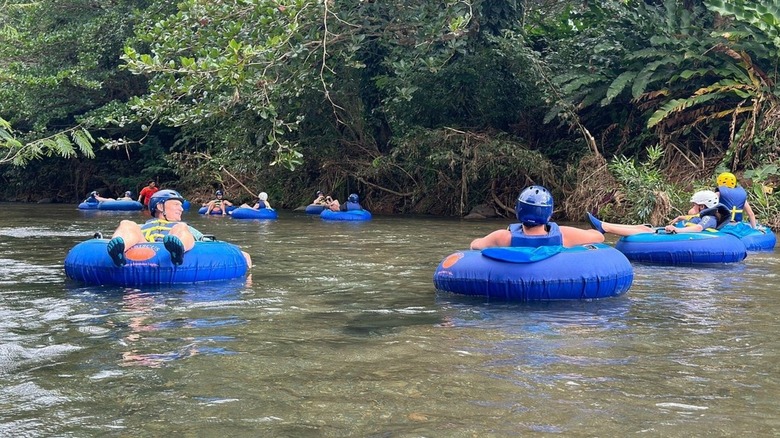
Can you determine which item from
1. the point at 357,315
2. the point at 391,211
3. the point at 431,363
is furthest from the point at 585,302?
the point at 391,211

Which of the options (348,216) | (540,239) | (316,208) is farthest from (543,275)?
(316,208)

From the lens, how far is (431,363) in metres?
5.11

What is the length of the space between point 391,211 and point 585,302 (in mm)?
16627

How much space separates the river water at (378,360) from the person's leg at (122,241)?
1.14ft

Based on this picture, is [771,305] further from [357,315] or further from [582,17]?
[582,17]

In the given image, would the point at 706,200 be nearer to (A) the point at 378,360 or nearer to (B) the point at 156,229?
(B) the point at 156,229

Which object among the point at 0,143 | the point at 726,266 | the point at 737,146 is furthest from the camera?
the point at 737,146

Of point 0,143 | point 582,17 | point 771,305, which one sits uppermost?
point 582,17

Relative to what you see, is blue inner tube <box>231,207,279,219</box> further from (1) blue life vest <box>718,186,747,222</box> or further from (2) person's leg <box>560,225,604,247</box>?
(2) person's leg <box>560,225,604,247</box>

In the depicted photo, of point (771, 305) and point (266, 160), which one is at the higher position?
point (266, 160)

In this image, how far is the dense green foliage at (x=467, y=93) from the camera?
17609 mm

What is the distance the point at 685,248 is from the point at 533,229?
137 inches

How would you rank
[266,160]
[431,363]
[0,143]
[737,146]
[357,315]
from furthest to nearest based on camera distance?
[266,160], [737,146], [357,315], [0,143], [431,363]

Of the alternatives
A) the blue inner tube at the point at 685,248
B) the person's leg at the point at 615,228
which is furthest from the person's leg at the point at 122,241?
the blue inner tube at the point at 685,248
